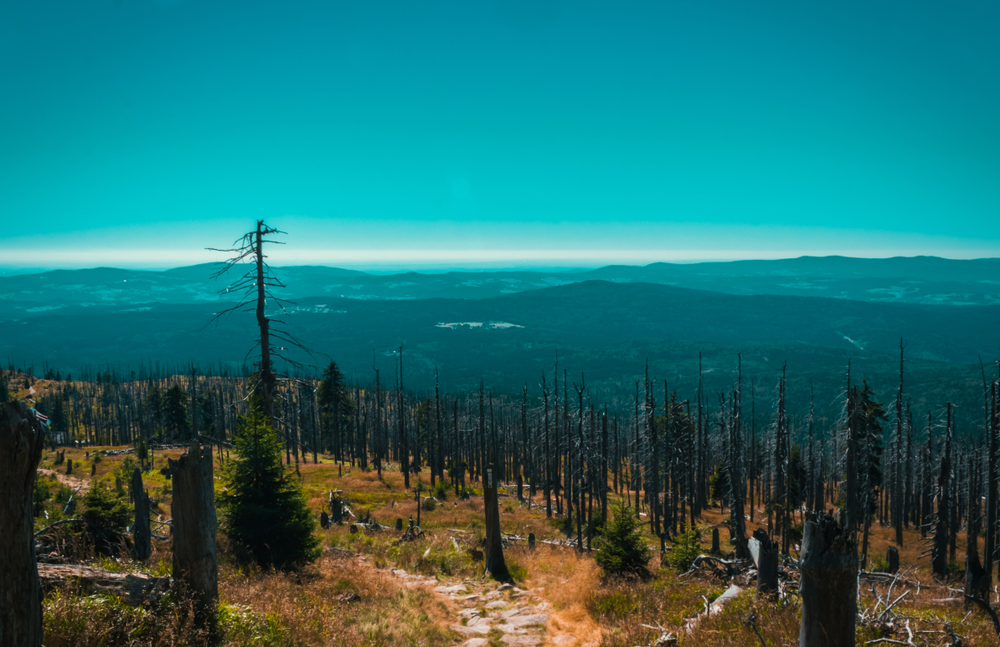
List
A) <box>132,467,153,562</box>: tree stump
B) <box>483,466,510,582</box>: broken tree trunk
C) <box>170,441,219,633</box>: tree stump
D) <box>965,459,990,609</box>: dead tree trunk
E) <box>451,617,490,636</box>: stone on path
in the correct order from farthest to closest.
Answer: <box>965,459,990,609</box>: dead tree trunk
<box>483,466,510,582</box>: broken tree trunk
<box>132,467,153,562</box>: tree stump
<box>451,617,490,636</box>: stone on path
<box>170,441,219,633</box>: tree stump

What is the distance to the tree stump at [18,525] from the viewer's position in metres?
3.88

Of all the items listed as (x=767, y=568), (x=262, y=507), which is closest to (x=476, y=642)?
(x=767, y=568)

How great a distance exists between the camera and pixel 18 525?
405 centimetres

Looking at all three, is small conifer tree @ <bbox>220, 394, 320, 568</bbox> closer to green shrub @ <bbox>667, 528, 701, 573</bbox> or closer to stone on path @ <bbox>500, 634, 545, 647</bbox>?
stone on path @ <bbox>500, 634, 545, 647</bbox>

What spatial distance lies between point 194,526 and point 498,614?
750 centimetres

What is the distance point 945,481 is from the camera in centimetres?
2780

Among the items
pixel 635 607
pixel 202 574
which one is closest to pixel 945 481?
pixel 635 607

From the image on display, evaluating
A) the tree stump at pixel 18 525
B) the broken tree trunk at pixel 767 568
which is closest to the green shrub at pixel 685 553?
the broken tree trunk at pixel 767 568

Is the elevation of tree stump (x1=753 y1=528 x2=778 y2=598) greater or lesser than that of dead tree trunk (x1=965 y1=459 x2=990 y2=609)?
greater

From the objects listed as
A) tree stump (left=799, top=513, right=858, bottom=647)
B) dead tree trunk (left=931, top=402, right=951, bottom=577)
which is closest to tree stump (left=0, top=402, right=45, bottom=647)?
tree stump (left=799, top=513, right=858, bottom=647)

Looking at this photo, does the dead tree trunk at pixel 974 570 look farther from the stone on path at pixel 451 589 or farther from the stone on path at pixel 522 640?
the stone on path at pixel 451 589

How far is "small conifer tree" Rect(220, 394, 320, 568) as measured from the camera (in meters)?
12.0

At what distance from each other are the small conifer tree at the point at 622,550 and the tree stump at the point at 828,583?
10.0 metres

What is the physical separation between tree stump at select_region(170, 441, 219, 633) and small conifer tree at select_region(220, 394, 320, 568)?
17.5 feet
